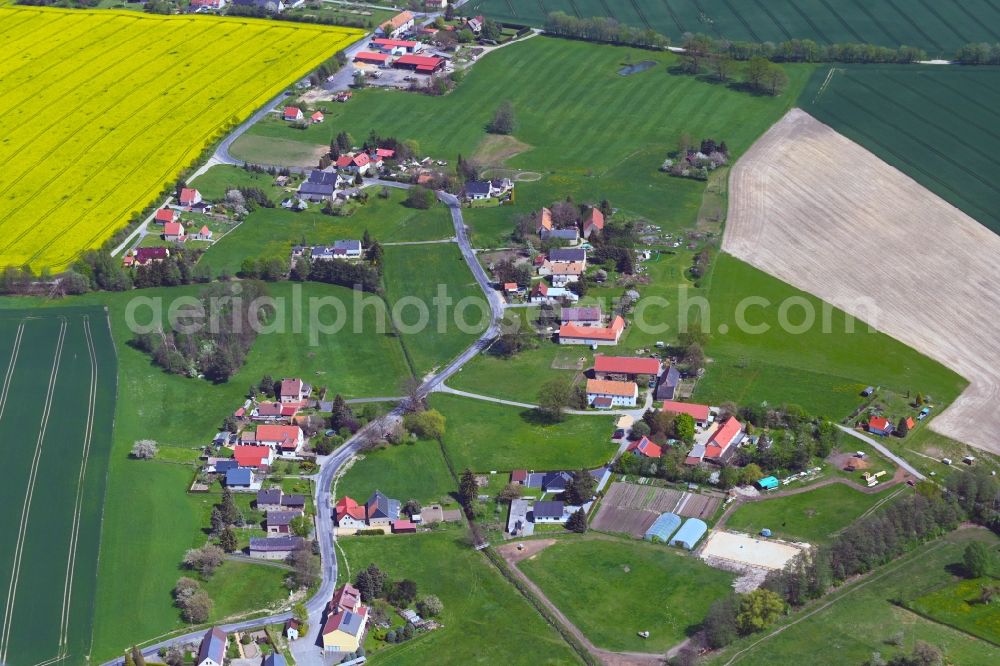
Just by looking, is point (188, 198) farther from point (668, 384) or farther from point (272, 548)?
point (272, 548)

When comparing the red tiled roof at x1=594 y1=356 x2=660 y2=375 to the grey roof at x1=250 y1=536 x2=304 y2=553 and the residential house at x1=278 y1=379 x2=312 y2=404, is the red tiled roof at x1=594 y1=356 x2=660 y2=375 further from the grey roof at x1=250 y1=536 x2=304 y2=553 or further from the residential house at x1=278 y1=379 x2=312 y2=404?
the grey roof at x1=250 y1=536 x2=304 y2=553

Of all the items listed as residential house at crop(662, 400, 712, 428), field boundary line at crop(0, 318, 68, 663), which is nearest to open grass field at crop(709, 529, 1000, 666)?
residential house at crop(662, 400, 712, 428)

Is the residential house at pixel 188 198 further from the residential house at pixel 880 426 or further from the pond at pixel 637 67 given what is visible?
the residential house at pixel 880 426

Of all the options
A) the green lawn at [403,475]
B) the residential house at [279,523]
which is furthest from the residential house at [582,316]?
the residential house at [279,523]

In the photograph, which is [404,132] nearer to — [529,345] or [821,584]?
[529,345]

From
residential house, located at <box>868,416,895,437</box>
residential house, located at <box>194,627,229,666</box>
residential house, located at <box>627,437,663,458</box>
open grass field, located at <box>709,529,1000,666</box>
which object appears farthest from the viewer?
residential house, located at <box>868,416,895,437</box>

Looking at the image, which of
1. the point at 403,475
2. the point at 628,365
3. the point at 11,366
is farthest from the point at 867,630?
the point at 11,366
